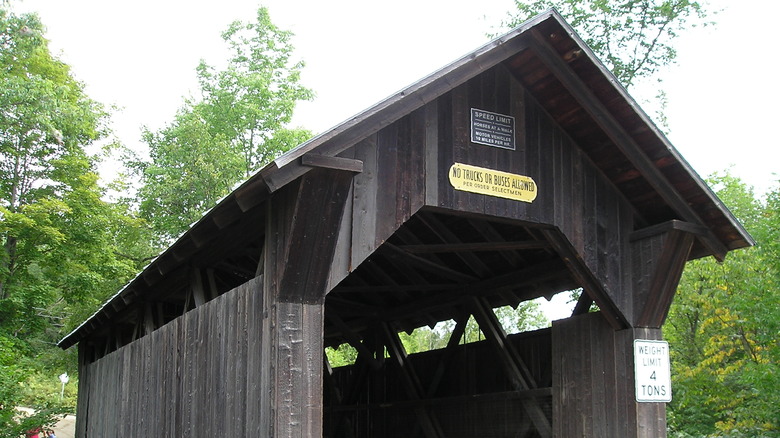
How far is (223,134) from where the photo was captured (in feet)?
97.7

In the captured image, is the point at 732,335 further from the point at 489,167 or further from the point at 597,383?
the point at 489,167

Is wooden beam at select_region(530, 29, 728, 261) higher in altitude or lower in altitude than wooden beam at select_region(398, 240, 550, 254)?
higher

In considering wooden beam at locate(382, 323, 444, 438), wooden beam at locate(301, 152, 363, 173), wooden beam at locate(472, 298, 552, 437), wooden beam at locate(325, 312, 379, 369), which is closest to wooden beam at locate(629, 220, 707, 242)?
wooden beam at locate(472, 298, 552, 437)

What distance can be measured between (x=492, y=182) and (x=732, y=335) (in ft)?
50.6

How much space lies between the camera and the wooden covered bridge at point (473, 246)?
6.31m

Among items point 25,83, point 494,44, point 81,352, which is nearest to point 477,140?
point 494,44

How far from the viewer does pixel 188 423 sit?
8.16 m

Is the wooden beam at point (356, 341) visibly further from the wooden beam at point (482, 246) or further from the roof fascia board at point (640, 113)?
the roof fascia board at point (640, 113)

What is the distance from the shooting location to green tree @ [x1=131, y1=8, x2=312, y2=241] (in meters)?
27.1

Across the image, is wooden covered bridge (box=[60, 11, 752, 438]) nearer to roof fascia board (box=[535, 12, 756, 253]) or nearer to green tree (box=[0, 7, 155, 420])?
roof fascia board (box=[535, 12, 756, 253])

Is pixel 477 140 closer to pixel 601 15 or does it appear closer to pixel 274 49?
pixel 601 15

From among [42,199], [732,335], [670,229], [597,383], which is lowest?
[597,383]

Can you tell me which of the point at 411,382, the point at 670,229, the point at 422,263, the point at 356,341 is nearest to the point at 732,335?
the point at 411,382

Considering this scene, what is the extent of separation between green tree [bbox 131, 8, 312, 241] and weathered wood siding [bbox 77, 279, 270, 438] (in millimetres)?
15509
